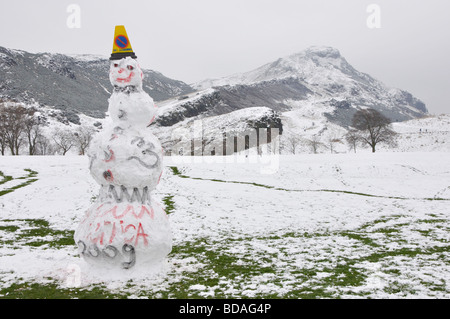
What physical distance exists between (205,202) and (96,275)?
11.9m

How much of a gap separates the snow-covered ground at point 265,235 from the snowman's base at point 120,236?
1.30 feet

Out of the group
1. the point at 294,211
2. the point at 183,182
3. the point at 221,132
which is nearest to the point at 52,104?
the point at 221,132

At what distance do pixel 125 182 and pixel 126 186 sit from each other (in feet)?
0.46

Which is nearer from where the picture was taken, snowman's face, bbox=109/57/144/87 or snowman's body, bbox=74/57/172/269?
snowman's body, bbox=74/57/172/269

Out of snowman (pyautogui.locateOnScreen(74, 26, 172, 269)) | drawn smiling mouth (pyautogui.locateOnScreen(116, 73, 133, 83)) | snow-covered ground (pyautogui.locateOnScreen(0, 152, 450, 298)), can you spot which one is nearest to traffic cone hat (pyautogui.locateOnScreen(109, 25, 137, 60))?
snowman (pyautogui.locateOnScreen(74, 26, 172, 269))

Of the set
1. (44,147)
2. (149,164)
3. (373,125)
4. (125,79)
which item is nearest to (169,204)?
(149,164)

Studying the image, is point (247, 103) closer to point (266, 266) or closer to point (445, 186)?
point (445, 186)

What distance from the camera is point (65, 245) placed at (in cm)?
1208

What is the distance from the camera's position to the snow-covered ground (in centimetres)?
812

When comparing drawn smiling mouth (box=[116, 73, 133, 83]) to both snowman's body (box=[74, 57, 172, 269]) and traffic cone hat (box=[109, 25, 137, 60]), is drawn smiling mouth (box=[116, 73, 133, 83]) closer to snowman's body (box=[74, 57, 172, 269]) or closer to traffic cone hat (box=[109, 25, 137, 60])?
snowman's body (box=[74, 57, 172, 269])

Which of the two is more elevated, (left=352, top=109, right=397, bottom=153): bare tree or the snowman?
(left=352, top=109, right=397, bottom=153): bare tree

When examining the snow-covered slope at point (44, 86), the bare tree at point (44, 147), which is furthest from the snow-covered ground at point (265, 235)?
the snow-covered slope at point (44, 86)

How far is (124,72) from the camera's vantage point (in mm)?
9133

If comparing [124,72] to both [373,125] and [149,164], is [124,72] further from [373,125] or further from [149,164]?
[373,125]
